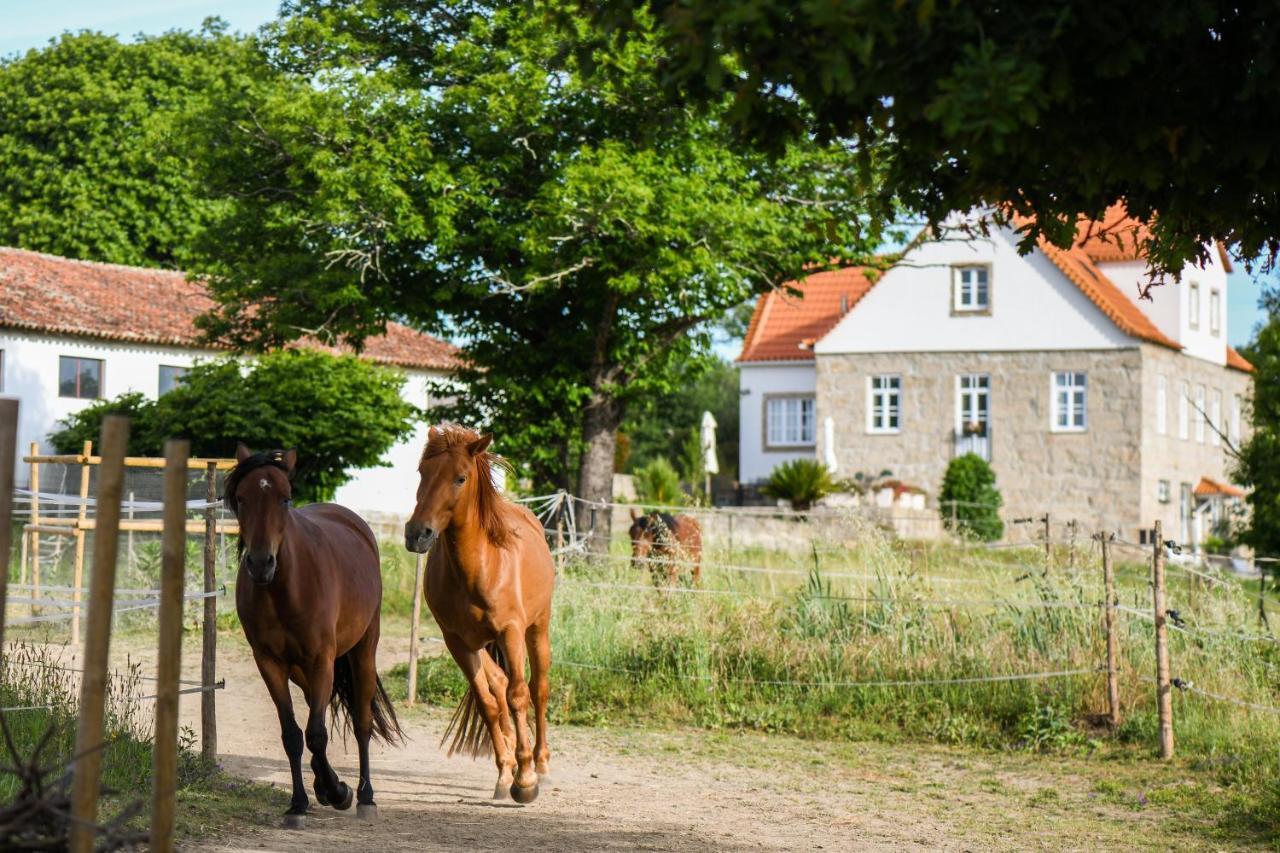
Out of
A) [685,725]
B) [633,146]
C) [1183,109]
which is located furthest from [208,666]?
[633,146]

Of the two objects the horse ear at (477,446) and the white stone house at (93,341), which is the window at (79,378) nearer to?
the white stone house at (93,341)

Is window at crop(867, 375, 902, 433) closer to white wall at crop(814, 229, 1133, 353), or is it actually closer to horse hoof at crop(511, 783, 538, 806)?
white wall at crop(814, 229, 1133, 353)

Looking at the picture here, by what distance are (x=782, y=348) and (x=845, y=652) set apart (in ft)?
113

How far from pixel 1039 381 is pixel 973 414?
2032mm

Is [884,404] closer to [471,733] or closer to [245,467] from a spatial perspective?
[471,733]

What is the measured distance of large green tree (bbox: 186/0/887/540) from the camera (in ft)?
66.2

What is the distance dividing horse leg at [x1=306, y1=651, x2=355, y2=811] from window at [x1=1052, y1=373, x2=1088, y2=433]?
33436mm

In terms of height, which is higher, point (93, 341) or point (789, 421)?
point (93, 341)

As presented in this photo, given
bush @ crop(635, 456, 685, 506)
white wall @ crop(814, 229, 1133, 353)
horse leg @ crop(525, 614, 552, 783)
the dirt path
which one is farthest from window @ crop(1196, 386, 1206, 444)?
horse leg @ crop(525, 614, 552, 783)

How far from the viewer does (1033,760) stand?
1050 cm

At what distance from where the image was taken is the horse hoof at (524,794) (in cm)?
851

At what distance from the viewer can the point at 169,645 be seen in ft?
12.5

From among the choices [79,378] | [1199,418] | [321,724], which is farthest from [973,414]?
[321,724]

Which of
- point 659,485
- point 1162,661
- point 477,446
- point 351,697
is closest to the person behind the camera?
point 477,446
